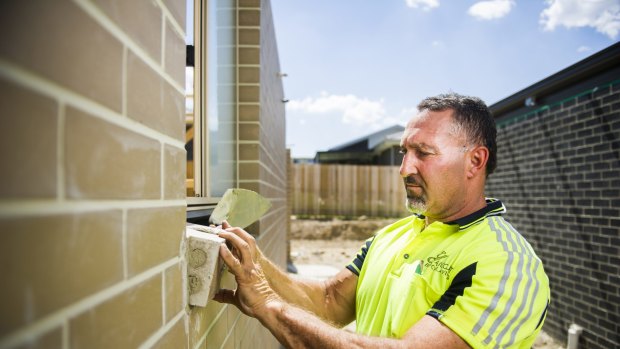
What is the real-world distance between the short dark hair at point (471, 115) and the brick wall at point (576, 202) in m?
3.76

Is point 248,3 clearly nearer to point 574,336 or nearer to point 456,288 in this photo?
point 456,288

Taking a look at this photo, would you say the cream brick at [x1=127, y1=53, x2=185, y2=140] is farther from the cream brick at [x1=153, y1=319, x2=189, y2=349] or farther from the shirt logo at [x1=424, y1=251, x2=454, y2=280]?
the shirt logo at [x1=424, y1=251, x2=454, y2=280]

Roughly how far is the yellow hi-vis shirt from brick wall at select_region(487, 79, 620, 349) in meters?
3.93

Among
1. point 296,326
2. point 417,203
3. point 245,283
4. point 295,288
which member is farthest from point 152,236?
point 417,203

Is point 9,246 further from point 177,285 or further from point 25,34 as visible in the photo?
point 177,285

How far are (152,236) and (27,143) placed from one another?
394 mm

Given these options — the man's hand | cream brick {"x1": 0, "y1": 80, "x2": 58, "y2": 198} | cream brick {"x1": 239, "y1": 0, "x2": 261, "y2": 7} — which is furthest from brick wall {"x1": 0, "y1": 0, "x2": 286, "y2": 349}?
cream brick {"x1": 239, "y1": 0, "x2": 261, "y2": 7}

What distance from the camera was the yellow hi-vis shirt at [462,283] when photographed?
1.39 metres

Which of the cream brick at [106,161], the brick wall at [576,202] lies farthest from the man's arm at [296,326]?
the brick wall at [576,202]

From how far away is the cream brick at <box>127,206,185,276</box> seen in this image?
678 mm

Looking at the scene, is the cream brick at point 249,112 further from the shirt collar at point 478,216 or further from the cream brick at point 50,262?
the cream brick at point 50,262

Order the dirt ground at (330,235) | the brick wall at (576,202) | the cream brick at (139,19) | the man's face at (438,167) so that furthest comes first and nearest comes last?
the dirt ground at (330,235), the brick wall at (576,202), the man's face at (438,167), the cream brick at (139,19)

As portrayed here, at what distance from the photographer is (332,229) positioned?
15273 millimetres

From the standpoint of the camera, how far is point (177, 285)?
36.8 inches
